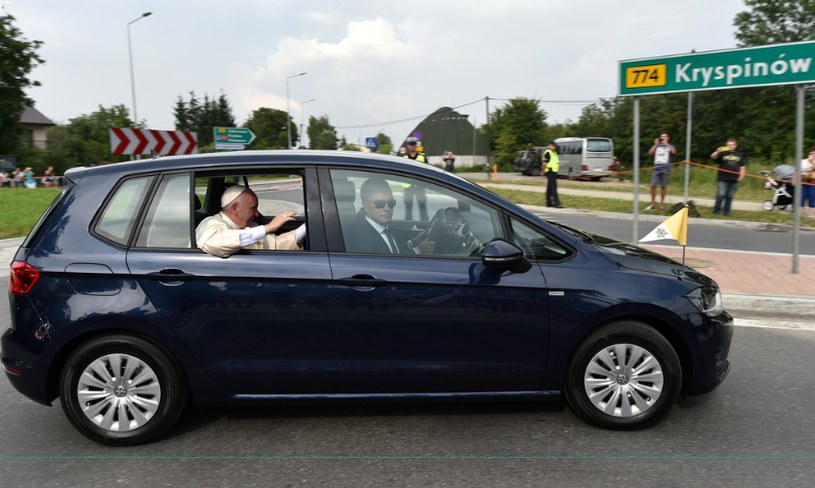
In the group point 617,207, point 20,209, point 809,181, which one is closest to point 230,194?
point 20,209

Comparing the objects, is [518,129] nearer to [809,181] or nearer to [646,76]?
[809,181]

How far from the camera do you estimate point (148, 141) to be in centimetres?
1255

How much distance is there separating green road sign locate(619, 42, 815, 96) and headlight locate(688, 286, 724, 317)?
455 cm

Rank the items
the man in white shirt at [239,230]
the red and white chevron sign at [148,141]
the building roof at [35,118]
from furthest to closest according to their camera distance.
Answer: the building roof at [35,118] < the red and white chevron sign at [148,141] < the man in white shirt at [239,230]

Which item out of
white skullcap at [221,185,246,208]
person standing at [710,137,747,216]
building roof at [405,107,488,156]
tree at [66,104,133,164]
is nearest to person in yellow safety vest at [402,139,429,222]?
white skullcap at [221,185,246,208]

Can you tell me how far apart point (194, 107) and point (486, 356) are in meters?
104

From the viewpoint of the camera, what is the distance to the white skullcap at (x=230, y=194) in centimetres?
385

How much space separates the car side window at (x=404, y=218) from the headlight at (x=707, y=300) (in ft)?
3.92

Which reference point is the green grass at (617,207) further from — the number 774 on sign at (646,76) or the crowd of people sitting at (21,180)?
the crowd of people sitting at (21,180)

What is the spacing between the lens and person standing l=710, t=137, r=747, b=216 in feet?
46.8

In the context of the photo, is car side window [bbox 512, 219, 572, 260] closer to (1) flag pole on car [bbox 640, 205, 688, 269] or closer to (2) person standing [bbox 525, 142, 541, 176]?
(1) flag pole on car [bbox 640, 205, 688, 269]

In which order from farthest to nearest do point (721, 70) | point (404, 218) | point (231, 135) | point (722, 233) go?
point (231, 135)
point (722, 233)
point (721, 70)
point (404, 218)

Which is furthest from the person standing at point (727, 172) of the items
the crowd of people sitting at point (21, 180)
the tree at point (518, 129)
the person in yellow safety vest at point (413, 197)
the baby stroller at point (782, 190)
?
the tree at point (518, 129)

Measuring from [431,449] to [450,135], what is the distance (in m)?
71.6
